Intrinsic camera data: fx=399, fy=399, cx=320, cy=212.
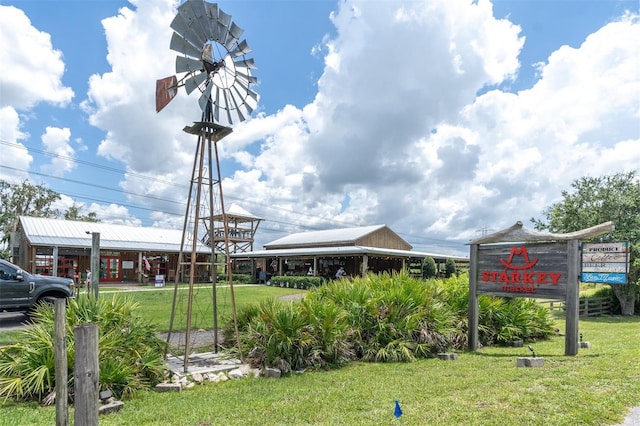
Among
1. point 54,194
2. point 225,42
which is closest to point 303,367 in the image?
point 225,42

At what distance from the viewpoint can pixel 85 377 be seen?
2854mm

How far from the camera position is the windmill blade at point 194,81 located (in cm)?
715

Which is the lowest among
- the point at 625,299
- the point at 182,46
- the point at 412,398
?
the point at 625,299

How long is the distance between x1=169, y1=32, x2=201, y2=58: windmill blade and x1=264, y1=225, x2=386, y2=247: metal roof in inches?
1017

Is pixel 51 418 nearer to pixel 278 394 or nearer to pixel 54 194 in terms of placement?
pixel 278 394

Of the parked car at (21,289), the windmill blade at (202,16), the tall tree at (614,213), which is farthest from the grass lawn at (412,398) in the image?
the tall tree at (614,213)

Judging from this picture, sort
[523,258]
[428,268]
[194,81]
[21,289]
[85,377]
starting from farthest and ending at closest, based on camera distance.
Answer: [428,268] < [21,289] < [523,258] < [194,81] < [85,377]

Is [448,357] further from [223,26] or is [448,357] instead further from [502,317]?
[223,26]

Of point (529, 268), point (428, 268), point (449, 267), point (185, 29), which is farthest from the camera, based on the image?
point (449, 267)

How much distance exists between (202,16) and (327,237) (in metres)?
28.9

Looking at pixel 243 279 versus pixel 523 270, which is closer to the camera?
pixel 523 270

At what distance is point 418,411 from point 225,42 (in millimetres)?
6882

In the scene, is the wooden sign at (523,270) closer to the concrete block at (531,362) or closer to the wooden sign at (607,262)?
the concrete block at (531,362)

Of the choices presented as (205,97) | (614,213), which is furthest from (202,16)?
(614,213)
